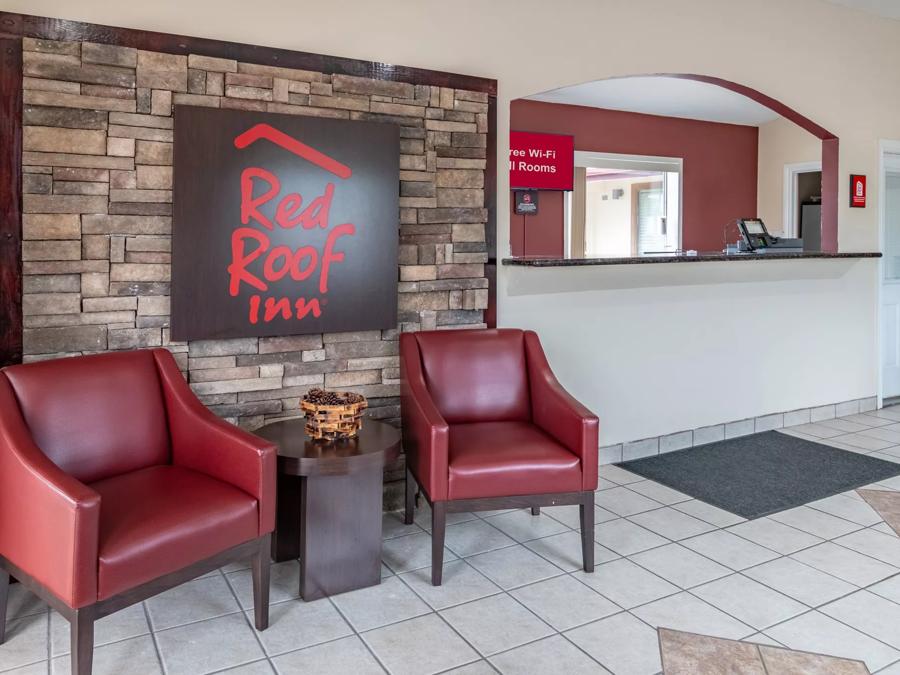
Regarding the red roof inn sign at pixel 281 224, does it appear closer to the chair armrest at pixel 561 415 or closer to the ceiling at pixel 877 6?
the chair armrest at pixel 561 415

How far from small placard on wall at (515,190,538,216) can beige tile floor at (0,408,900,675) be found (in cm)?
403

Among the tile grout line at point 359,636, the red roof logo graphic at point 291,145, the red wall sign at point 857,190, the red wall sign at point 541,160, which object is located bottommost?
the tile grout line at point 359,636

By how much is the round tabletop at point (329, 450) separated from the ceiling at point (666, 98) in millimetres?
4188

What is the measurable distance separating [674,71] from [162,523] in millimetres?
3673

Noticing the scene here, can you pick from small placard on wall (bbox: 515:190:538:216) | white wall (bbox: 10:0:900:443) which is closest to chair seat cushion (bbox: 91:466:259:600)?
white wall (bbox: 10:0:900:443)

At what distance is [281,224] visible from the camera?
3145 mm

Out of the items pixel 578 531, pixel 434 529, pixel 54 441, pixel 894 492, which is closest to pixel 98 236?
pixel 54 441

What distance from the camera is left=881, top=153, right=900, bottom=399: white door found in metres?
5.76

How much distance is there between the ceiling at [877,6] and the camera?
16.7 ft

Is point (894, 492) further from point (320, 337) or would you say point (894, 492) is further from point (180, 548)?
point (180, 548)

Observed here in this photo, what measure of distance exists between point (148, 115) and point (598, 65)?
236 cm

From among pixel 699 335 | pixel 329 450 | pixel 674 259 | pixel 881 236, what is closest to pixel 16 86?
pixel 329 450

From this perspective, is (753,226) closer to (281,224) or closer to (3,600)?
(281,224)

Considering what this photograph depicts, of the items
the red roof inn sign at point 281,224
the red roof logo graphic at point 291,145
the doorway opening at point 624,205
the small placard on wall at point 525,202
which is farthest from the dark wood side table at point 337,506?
the doorway opening at point 624,205
